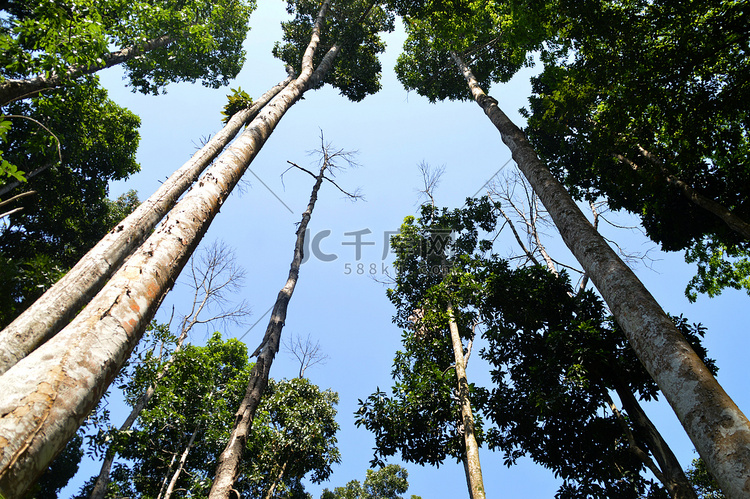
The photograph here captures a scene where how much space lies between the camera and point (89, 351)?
180 centimetres

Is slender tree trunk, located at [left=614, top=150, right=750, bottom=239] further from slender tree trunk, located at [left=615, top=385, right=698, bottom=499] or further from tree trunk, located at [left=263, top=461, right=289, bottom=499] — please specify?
tree trunk, located at [left=263, top=461, right=289, bottom=499]

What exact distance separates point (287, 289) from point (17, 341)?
176 inches

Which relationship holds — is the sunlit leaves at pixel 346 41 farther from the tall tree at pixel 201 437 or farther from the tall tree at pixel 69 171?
the tall tree at pixel 201 437

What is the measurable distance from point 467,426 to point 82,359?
8.79 m

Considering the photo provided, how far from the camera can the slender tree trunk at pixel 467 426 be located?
766 centimetres

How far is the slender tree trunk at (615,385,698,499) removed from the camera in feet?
21.4

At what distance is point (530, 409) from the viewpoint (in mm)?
8992

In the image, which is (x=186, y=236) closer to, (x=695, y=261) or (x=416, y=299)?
(x=416, y=299)

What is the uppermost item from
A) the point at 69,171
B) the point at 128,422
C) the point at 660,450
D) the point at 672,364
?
the point at 69,171

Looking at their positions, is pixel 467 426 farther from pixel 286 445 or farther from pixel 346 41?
pixel 346 41

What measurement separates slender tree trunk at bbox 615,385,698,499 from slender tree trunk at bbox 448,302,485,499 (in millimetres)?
3466

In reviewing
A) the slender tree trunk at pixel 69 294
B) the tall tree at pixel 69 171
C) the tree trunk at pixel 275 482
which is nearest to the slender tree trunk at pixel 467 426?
the tree trunk at pixel 275 482

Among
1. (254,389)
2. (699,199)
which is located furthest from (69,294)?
(699,199)

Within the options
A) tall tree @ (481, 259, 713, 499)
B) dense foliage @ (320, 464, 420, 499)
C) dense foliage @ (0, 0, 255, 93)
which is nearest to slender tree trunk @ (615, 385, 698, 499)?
tall tree @ (481, 259, 713, 499)
